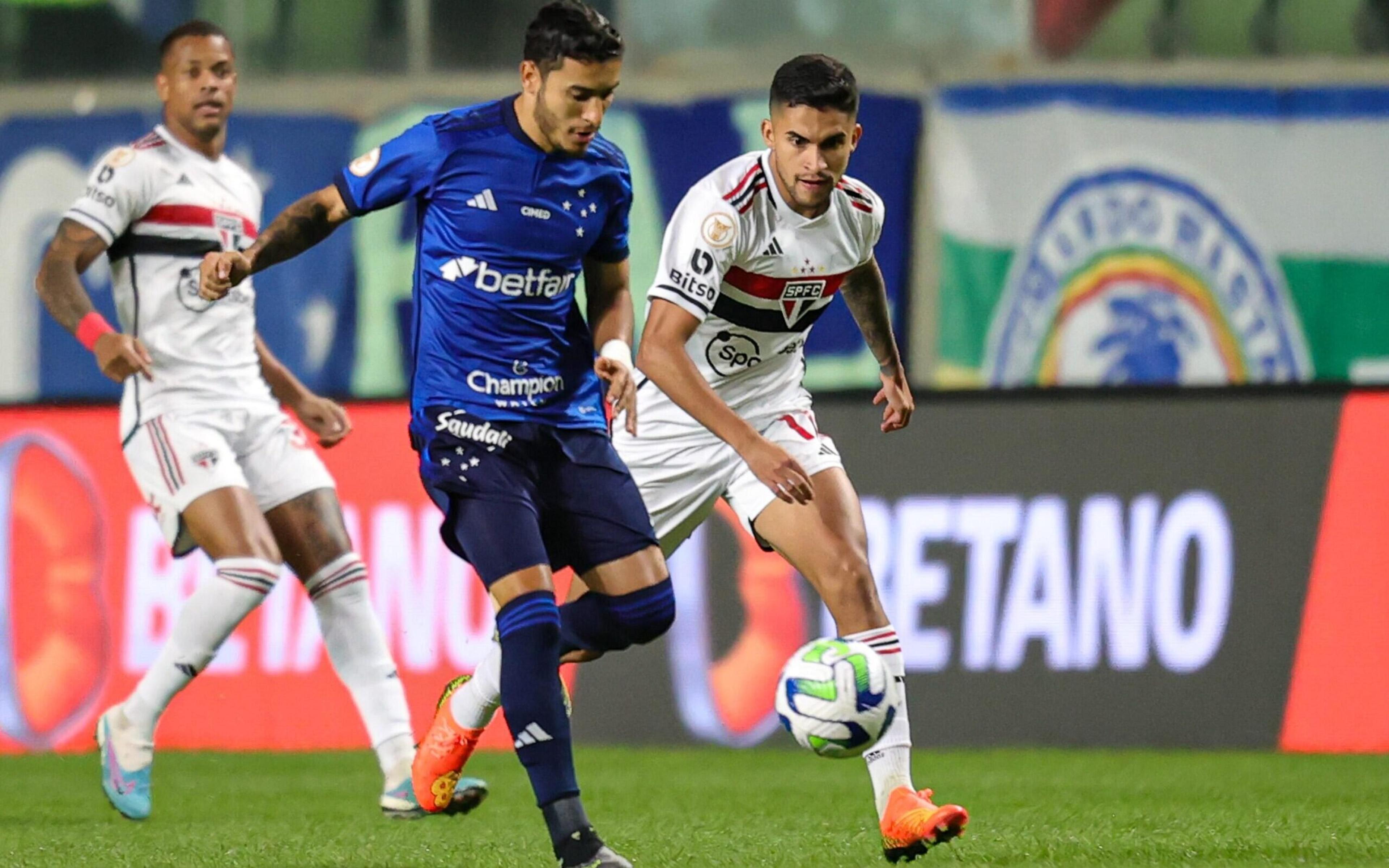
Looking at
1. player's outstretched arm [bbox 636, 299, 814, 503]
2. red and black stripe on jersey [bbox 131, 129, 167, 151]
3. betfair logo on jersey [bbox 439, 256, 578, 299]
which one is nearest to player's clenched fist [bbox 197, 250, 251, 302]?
betfair logo on jersey [bbox 439, 256, 578, 299]

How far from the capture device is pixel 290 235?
Answer: 5.10 m

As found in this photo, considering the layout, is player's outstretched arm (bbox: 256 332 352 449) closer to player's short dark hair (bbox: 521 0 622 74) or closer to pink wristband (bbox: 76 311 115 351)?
pink wristband (bbox: 76 311 115 351)

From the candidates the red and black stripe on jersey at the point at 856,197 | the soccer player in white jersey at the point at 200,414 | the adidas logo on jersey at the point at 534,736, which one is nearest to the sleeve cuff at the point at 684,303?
the red and black stripe on jersey at the point at 856,197

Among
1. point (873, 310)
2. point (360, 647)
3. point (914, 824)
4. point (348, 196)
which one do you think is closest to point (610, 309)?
point (348, 196)

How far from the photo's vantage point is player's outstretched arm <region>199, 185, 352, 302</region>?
199 inches

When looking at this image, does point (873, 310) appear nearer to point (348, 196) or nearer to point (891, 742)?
point (891, 742)

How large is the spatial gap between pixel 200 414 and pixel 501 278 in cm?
190

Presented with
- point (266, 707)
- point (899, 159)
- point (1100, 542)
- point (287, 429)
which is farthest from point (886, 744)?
point (899, 159)

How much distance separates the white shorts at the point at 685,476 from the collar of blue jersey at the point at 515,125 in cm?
104

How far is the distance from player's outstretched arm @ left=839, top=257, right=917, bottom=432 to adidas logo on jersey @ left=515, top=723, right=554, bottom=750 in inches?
61.7

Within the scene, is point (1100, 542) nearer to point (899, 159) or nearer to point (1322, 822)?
point (1322, 822)

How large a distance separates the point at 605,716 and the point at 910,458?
5.50ft

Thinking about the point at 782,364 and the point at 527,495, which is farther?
the point at 782,364

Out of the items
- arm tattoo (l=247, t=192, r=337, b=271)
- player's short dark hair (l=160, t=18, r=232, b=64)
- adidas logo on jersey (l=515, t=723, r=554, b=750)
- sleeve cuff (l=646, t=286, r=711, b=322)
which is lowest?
adidas logo on jersey (l=515, t=723, r=554, b=750)
